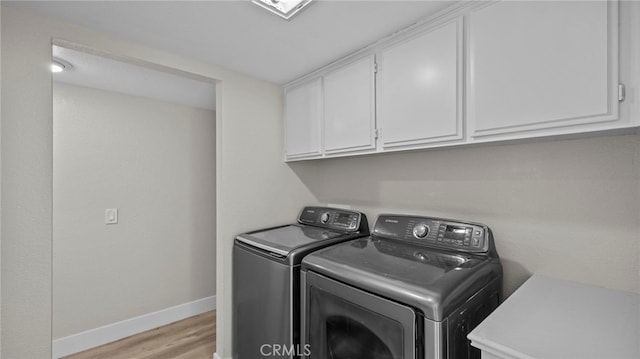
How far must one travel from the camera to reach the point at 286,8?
121 centimetres

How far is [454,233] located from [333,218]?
2.88 feet

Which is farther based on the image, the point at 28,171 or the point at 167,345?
the point at 167,345

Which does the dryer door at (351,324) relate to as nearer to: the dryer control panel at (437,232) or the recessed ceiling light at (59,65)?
the dryer control panel at (437,232)

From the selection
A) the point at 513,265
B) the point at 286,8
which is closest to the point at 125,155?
the point at 286,8

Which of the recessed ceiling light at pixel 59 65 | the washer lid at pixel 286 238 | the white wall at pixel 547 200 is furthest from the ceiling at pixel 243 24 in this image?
the washer lid at pixel 286 238

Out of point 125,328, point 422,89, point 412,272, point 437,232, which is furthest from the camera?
point 125,328

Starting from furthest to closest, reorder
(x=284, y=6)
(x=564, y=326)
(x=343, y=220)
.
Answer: (x=343, y=220), (x=284, y=6), (x=564, y=326)

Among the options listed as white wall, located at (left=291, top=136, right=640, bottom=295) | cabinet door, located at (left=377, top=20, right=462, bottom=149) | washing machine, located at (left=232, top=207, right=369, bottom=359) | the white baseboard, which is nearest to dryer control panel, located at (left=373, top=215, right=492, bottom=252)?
white wall, located at (left=291, top=136, right=640, bottom=295)

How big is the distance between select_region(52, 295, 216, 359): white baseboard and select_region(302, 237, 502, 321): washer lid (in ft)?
6.85

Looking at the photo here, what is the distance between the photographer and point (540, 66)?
0.98 m

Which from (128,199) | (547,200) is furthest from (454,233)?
(128,199)

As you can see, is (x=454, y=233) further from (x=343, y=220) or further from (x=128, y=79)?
(x=128, y=79)

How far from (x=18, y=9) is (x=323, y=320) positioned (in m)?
2.03

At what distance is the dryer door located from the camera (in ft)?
3.14
